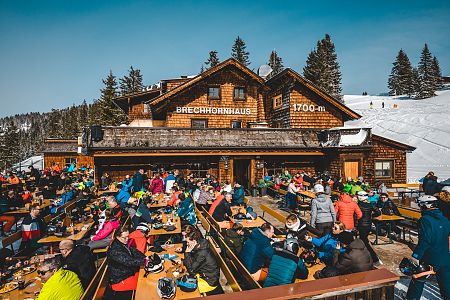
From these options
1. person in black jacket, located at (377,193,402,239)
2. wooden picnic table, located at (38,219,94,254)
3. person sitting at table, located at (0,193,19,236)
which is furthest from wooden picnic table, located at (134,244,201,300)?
person sitting at table, located at (0,193,19,236)

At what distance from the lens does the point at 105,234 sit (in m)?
7.51

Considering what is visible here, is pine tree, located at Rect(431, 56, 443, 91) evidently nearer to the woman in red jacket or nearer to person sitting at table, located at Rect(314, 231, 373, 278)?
the woman in red jacket

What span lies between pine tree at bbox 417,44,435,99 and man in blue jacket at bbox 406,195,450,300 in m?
73.4

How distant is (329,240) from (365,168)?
Answer: 15.0 metres

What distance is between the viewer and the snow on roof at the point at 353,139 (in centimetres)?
1719

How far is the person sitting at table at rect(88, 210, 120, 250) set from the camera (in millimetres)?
7234

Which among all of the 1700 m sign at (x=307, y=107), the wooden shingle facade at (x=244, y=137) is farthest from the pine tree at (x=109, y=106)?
the 1700 m sign at (x=307, y=107)

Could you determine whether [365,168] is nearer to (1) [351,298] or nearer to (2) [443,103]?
(1) [351,298]

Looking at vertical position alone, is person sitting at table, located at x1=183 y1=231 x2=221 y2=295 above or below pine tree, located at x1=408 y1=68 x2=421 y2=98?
below

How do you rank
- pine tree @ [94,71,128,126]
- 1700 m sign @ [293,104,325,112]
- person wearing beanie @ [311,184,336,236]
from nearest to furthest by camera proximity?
person wearing beanie @ [311,184,336,236] < 1700 m sign @ [293,104,325,112] < pine tree @ [94,71,128,126]

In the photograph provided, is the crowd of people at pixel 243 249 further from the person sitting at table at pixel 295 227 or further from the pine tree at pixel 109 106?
the pine tree at pixel 109 106

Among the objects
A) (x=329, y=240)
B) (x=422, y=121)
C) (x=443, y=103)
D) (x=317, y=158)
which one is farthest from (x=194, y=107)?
(x=443, y=103)

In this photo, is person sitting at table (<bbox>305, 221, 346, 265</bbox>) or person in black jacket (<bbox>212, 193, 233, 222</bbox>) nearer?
person sitting at table (<bbox>305, 221, 346, 265</bbox>)

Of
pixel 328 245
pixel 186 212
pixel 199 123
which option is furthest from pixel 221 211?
pixel 199 123
